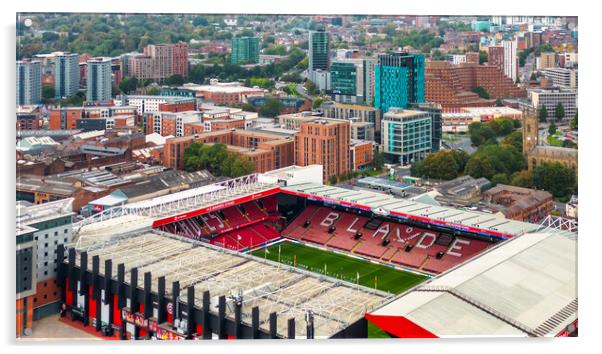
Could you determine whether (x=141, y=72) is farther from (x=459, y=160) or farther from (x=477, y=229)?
(x=477, y=229)

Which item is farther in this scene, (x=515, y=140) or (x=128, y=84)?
(x=128, y=84)

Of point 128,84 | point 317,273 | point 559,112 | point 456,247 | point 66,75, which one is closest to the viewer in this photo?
point 317,273

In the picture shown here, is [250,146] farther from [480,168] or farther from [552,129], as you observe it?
[552,129]

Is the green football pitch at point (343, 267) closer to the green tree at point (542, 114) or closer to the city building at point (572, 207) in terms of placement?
the city building at point (572, 207)

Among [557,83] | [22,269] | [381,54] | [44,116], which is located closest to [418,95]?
[381,54]

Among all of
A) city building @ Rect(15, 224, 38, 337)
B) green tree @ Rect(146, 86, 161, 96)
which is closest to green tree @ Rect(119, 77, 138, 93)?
green tree @ Rect(146, 86, 161, 96)

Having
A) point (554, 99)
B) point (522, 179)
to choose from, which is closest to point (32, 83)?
point (522, 179)

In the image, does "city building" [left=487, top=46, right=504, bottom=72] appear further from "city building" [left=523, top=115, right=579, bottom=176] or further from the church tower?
the church tower

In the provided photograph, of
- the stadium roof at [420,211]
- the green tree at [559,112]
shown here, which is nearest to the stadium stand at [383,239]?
the stadium roof at [420,211]
